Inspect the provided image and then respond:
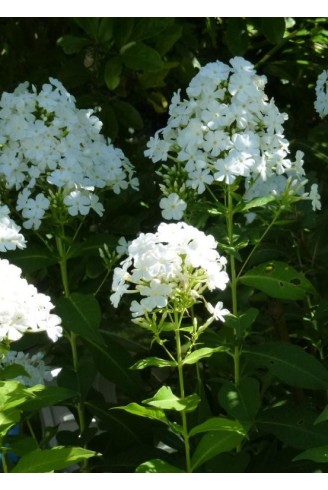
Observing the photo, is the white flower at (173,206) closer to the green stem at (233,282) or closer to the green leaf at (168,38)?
the green stem at (233,282)

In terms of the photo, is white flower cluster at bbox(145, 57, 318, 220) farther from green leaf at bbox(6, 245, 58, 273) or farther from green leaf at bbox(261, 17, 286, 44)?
green leaf at bbox(261, 17, 286, 44)

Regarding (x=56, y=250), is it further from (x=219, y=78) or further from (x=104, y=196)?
(x=219, y=78)

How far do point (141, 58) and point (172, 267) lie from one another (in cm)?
132

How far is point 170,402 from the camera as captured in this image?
217cm

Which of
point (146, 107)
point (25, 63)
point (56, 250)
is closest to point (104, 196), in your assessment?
point (56, 250)

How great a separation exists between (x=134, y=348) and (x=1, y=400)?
1075 millimetres

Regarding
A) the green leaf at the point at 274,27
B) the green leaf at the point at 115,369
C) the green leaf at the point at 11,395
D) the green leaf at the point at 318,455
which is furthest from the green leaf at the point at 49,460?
the green leaf at the point at 274,27

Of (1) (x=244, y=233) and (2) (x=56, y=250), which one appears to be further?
(2) (x=56, y=250)

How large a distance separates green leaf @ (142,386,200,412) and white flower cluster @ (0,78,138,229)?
0.67 m

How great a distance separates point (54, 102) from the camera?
2781 millimetres

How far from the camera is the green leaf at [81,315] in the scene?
8.53 ft

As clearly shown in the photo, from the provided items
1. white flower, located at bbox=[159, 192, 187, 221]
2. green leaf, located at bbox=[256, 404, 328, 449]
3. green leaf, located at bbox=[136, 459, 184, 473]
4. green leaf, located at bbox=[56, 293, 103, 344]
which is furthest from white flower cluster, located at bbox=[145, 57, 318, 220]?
green leaf, located at bbox=[136, 459, 184, 473]

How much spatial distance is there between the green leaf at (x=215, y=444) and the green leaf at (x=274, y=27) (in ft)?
5.27

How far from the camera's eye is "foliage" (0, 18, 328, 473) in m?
2.34
